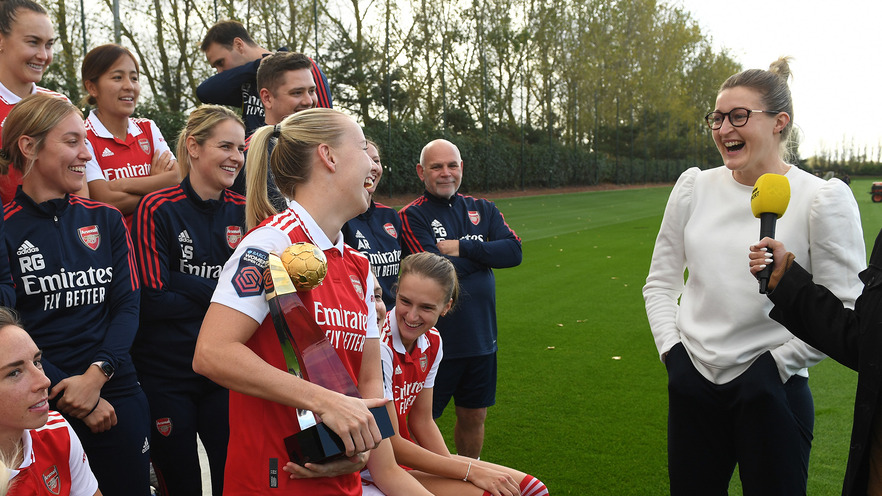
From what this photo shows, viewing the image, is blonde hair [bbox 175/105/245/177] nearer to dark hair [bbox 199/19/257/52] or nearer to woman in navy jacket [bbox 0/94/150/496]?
woman in navy jacket [bbox 0/94/150/496]

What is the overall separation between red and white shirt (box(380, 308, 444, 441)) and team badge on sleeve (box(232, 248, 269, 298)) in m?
1.46

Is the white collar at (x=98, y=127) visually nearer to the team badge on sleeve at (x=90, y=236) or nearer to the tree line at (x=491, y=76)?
the team badge on sleeve at (x=90, y=236)

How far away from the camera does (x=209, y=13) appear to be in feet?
62.6

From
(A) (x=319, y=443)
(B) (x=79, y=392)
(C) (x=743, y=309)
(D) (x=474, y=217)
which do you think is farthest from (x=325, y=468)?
(D) (x=474, y=217)

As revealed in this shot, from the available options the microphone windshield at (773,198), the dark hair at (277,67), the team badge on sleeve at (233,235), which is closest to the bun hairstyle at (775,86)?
the microphone windshield at (773,198)

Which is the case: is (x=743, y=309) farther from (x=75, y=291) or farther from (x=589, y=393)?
(x=589, y=393)

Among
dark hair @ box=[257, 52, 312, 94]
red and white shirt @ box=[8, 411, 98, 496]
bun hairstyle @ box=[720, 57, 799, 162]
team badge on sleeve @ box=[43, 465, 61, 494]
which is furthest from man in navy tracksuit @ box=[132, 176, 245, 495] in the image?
bun hairstyle @ box=[720, 57, 799, 162]

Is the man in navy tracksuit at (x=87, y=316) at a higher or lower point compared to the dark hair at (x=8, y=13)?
lower

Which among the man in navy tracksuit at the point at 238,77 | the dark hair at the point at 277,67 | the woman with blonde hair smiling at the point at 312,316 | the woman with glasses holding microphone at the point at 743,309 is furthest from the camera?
the man in navy tracksuit at the point at 238,77

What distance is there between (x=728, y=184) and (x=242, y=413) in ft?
7.00

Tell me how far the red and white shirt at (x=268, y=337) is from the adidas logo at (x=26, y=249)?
4.60ft

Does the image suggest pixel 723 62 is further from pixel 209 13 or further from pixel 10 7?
pixel 10 7

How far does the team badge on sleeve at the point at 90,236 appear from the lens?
301 cm

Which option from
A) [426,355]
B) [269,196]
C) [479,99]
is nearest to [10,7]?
[269,196]
